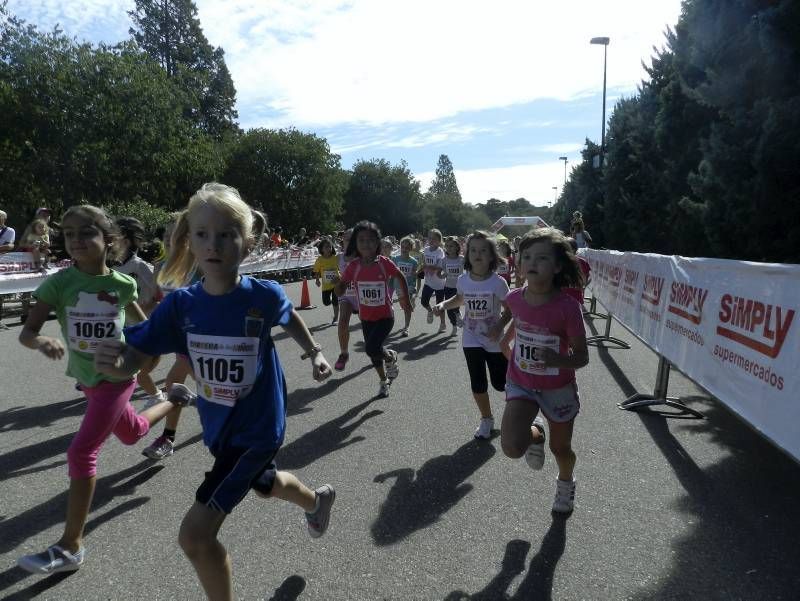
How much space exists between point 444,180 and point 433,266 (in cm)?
11522

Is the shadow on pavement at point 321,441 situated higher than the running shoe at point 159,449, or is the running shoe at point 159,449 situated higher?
the running shoe at point 159,449

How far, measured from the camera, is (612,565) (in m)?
3.17

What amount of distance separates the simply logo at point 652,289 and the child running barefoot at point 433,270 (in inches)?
191

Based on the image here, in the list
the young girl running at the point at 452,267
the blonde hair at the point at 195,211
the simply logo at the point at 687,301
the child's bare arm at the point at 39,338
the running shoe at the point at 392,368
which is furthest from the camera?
the young girl running at the point at 452,267

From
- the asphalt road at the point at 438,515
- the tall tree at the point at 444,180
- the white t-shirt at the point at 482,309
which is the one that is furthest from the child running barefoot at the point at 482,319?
the tall tree at the point at 444,180

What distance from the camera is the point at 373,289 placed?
6.66 metres

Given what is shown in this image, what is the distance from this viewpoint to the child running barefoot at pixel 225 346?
2.54 m

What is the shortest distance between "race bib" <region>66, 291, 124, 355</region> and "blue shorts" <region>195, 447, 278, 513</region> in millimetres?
1415

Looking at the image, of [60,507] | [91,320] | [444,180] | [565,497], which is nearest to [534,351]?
[565,497]

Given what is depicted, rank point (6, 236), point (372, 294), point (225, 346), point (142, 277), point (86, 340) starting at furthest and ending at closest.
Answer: point (6, 236)
point (372, 294)
point (142, 277)
point (86, 340)
point (225, 346)

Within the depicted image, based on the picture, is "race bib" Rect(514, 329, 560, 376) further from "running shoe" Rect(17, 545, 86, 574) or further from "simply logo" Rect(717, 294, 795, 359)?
"running shoe" Rect(17, 545, 86, 574)

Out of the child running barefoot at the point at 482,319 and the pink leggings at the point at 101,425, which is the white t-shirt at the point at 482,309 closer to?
the child running barefoot at the point at 482,319

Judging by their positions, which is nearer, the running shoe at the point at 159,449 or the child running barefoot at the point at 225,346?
the child running barefoot at the point at 225,346

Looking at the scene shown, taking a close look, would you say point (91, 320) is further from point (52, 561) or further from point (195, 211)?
point (195, 211)
